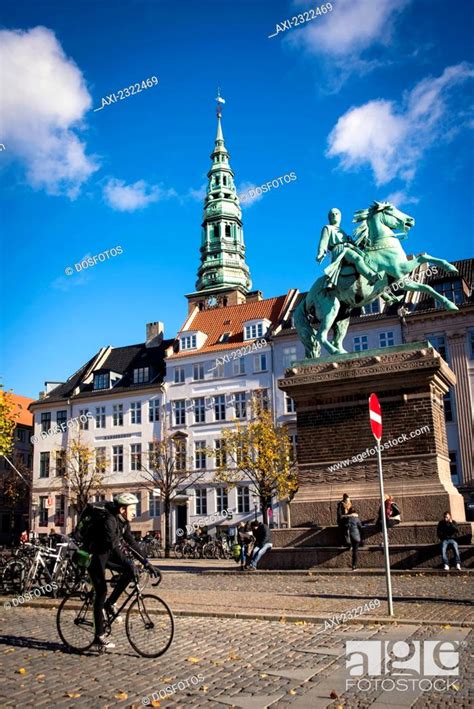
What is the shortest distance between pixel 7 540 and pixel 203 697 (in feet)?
227

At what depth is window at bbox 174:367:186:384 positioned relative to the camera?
55.6 metres

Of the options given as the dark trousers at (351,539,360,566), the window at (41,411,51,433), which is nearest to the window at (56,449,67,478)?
the window at (41,411,51,433)

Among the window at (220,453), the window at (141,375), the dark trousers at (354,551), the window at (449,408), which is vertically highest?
the window at (141,375)

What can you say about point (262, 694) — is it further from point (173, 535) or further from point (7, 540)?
point (7, 540)

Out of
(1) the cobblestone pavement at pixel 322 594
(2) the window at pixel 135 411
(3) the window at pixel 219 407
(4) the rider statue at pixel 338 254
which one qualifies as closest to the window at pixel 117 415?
(2) the window at pixel 135 411

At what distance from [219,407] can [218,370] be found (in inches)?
110

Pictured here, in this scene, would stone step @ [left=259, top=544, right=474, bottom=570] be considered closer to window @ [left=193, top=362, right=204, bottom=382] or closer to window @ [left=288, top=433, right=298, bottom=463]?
window @ [left=288, top=433, right=298, bottom=463]

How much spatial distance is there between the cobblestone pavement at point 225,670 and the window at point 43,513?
5085 cm

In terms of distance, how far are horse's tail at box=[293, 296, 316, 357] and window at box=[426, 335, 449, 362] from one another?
2601 centimetres

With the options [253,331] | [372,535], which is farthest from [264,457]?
[372,535]

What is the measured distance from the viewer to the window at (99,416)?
192ft

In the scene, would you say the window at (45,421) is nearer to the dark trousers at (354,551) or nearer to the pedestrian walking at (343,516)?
the pedestrian walking at (343,516)

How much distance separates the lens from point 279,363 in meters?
51.2

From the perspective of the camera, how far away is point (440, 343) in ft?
149
